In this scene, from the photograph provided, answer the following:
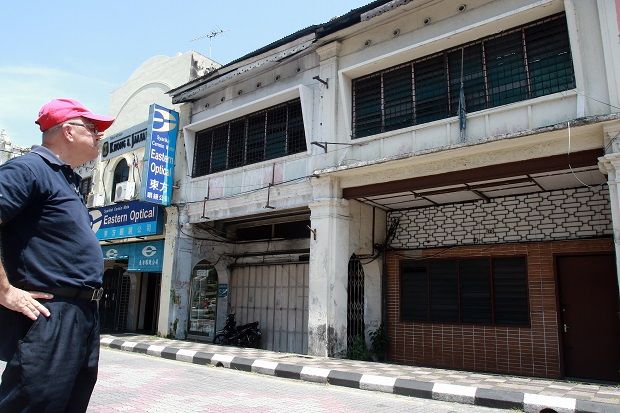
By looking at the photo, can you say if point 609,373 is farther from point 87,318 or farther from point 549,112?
point 87,318

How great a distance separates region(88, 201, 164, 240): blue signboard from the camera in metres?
14.2

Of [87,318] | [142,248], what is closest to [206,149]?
[142,248]

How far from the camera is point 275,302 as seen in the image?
43.8 feet

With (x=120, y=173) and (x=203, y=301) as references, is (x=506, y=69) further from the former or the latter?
(x=120, y=173)

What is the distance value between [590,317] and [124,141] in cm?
1449

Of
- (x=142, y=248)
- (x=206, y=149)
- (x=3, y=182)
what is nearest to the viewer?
(x=3, y=182)

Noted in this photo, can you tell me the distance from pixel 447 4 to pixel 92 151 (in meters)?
8.28

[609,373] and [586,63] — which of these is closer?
[586,63]

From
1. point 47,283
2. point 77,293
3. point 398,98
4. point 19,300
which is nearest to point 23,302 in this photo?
point 19,300

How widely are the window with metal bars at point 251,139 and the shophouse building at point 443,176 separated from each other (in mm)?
56

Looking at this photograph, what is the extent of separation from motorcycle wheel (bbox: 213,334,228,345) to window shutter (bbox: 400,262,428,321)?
518cm

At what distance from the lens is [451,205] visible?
10477mm

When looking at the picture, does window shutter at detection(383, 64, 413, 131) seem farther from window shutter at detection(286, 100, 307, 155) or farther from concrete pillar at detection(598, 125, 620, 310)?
concrete pillar at detection(598, 125, 620, 310)

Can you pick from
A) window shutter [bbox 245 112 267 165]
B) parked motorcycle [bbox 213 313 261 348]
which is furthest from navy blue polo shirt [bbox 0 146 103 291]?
parked motorcycle [bbox 213 313 261 348]
